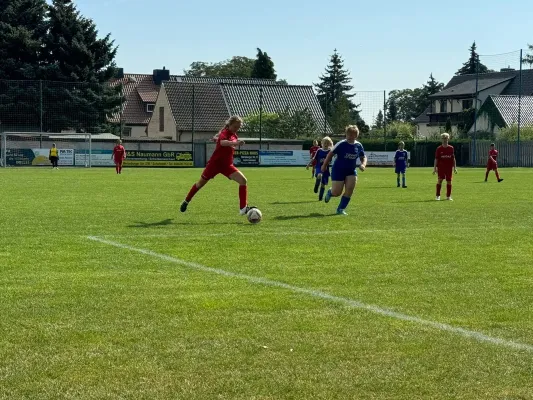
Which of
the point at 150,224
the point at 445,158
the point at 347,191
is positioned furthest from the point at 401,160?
the point at 150,224

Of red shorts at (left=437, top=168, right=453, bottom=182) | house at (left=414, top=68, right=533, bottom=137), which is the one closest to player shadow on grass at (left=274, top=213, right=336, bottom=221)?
red shorts at (left=437, top=168, right=453, bottom=182)

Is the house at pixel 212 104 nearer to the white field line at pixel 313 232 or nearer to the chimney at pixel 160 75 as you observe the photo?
the chimney at pixel 160 75

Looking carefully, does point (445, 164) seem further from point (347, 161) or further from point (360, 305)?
point (360, 305)

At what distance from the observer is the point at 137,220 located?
15445mm

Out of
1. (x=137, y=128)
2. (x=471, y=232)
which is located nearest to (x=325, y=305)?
(x=471, y=232)

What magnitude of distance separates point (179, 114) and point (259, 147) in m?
11.1

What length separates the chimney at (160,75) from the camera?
3652 inches

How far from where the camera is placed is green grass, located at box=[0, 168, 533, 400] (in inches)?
196

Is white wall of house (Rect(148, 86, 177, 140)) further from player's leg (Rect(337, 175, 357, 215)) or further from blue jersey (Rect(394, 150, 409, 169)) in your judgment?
player's leg (Rect(337, 175, 357, 215))

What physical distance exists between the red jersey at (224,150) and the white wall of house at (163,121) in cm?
5655

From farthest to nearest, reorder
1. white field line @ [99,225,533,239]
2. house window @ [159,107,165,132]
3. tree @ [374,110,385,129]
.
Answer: house window @ [159,107,165,132] < tree @ [374,110,385,129] < white field line @ [99,225,533,239]

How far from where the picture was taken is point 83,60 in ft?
211

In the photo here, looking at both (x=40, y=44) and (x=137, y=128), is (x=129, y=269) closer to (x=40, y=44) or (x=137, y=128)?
(x=40, y=44)

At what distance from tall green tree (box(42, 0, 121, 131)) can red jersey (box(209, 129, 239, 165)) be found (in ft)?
145
